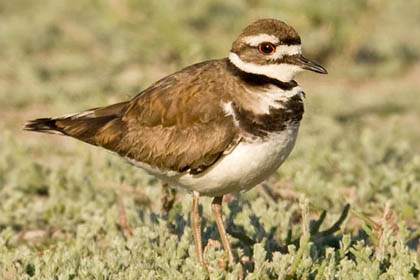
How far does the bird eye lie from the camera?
207 inches

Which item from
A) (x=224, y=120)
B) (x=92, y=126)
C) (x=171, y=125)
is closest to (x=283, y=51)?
(x=224, y=120)

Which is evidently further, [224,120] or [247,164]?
[224,120]

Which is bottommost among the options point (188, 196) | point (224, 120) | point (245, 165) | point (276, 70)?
point (188, 196)

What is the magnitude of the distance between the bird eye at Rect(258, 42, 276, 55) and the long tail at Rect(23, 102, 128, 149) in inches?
47.6

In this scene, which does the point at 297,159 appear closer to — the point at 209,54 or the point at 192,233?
the point at 192,233

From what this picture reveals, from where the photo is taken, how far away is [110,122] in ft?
19.3

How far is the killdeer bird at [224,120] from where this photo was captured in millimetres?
5039

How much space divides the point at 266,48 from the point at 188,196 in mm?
1856

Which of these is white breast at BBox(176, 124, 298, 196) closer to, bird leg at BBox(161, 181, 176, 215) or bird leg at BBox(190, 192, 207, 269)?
bird leg at BBox(190, 192, 207, 269)

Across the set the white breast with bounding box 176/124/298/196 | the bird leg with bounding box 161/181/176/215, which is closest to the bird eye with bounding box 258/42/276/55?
the white breast with bounding box 176/124/298/196

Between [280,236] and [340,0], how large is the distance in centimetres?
598

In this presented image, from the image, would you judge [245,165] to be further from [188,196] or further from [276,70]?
[188,196]

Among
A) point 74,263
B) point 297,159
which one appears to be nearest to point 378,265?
point 74,263

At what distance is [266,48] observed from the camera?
17.3ft
